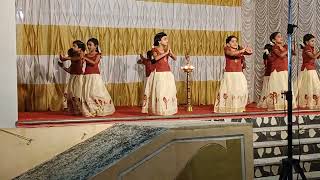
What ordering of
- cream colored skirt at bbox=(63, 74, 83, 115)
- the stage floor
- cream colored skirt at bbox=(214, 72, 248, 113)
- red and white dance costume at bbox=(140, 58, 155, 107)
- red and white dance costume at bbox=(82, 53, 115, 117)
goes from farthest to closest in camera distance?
1. cream colored skirt at bbox=(214, 72, 248, 113)
2. red and white dance costume at bbox=(140, 58, 155, 107)
3. cream colored skirt at bbox=(63, 74, 83, 115)
4. red and white dance costume at bbox=(82, 53, 115, 117)
5. the stage floor

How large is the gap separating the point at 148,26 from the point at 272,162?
3.67m

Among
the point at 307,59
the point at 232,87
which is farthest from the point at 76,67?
the point at 307,59

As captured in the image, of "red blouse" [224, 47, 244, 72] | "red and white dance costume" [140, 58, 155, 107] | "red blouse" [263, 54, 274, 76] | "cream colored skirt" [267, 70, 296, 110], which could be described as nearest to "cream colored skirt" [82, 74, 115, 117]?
"red and white dance costume" [140, 58, 155, 107]

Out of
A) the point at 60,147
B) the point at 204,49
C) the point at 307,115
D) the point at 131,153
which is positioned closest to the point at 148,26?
the point at 204,49

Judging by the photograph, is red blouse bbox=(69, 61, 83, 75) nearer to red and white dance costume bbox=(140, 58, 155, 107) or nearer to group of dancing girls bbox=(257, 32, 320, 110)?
red and white dance costume bbox=(140, 58, 155, 107)

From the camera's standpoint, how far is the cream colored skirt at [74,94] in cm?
725

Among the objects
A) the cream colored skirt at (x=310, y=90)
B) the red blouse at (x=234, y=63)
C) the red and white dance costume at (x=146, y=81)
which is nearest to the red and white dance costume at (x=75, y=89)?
the red and white dance costume at (x=146, y=81)

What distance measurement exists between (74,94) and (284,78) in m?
3.38

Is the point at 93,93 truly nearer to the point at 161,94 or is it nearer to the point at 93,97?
the point at 93,97

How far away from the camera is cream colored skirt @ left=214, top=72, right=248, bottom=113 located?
24.5 feet

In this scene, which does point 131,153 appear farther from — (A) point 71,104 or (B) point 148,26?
(B) point 148,26

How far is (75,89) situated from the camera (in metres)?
7.31

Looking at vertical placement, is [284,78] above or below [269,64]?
below

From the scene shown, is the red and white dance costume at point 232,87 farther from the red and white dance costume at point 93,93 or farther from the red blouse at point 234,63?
the red and white dance costume at point 93,93
